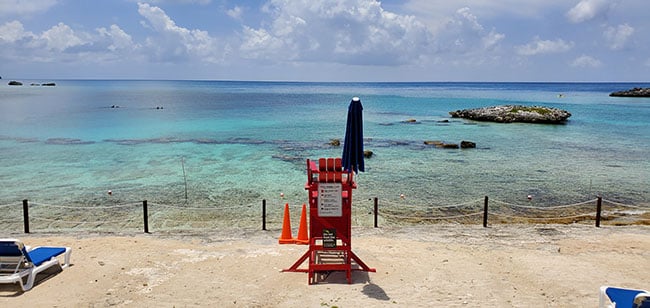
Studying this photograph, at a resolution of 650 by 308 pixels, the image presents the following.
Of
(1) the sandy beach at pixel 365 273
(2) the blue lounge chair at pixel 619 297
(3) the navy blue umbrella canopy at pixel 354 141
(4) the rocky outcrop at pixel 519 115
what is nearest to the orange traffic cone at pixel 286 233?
(1) the sandy beach at pixel 365 273

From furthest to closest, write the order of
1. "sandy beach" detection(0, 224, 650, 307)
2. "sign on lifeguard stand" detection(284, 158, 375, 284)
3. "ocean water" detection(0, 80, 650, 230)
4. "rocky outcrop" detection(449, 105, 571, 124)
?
"rocky outcrop" detection(449, 105, 571, 124) → "ocean water" detection(0, 80, 650, 230) → "sign on lifeguard stand" detection(284, 158, 375, 284) → "sandy beach" detection(0, 224, 650, 307)

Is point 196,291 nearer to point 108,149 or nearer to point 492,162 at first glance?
point 492,162

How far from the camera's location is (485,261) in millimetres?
10352

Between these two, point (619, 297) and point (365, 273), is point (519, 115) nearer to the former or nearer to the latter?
point (365, 273)

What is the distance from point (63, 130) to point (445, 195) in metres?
39.9

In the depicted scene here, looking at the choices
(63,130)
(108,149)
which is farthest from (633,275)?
(63,130)

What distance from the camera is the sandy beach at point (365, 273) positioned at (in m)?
8.28

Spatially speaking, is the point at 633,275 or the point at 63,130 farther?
the point at 63,130

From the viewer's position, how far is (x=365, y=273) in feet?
31.5

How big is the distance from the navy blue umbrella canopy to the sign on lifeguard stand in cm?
27

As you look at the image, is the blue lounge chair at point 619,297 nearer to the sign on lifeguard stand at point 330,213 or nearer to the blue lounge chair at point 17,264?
the sign on lifeguard stand at point 330,213

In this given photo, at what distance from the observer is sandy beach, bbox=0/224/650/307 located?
8281 mm

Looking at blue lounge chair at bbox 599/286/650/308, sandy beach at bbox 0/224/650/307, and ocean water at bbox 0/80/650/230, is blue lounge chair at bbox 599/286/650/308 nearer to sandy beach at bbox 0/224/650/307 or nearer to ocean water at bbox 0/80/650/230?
sandy beach at bbox 0/224/650/307

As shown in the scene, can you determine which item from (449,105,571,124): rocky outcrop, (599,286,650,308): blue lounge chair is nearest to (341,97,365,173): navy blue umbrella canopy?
(599,286,650,308): blue lounge chair
